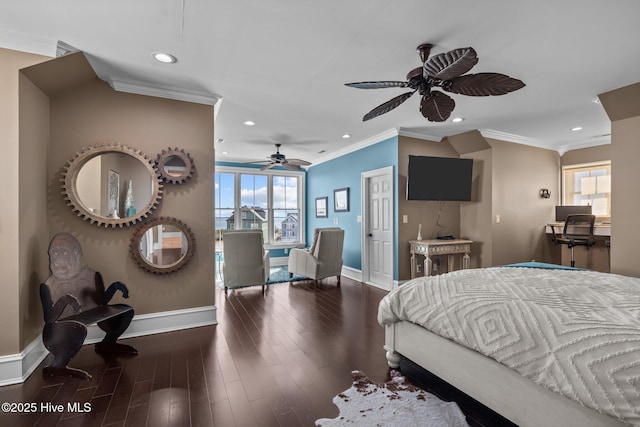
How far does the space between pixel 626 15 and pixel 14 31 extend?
427 centimetres

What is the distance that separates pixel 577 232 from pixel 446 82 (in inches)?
187

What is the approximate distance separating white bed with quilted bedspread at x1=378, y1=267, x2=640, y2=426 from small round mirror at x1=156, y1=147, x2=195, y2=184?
2.44 meters

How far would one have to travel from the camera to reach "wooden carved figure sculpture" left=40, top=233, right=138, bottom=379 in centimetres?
216

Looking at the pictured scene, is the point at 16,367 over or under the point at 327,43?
under

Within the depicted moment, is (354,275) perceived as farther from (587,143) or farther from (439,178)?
(587,143)

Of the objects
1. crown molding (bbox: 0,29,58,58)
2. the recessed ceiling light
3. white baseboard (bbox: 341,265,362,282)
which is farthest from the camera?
white baseboard (bbox: 341,265,362,282)

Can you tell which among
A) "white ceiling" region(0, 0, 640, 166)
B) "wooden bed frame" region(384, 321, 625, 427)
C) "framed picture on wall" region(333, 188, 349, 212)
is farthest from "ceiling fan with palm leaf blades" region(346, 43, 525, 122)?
"framed picture on wall" region(333, 188, 349, 212)

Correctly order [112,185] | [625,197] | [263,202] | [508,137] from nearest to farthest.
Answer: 1. [112,185]
2. [625,197]
3. [508,137]
4. [263,202]

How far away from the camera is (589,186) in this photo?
540 cm

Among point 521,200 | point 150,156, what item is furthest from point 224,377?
point 521,200

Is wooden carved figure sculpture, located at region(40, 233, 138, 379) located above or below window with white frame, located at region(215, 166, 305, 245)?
below

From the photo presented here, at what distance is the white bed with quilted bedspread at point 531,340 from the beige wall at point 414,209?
95.2 inches

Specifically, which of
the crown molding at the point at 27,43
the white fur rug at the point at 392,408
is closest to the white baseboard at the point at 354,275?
the white fur rug at the point at 392,408

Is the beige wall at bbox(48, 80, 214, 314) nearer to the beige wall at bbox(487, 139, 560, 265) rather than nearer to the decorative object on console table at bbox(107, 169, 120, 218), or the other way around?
the decorative object on console table at bbox(107, 169, 120, 218)
